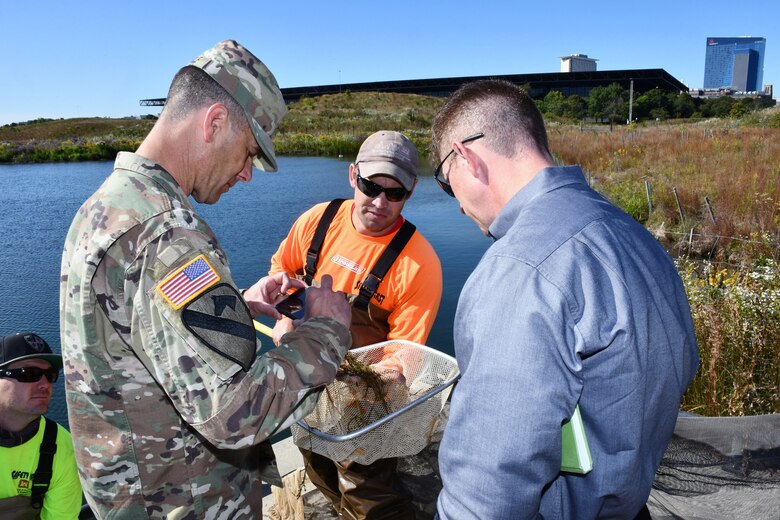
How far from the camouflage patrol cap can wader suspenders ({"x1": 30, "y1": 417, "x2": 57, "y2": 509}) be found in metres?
1.92

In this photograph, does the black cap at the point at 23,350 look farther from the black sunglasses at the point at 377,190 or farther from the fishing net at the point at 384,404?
the black sunglasses at the point at 377,190

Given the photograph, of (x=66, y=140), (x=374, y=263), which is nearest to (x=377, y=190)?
(x=374, y=263)

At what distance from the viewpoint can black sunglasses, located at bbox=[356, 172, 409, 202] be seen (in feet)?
9.16

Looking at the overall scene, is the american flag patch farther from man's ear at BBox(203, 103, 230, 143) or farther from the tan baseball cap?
the tan baseball cap

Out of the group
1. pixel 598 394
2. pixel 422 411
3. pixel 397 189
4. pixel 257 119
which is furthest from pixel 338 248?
pixel 598 394

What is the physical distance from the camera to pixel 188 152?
1.55 m

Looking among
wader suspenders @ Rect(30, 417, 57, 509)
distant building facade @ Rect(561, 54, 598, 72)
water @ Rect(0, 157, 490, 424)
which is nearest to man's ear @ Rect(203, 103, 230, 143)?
wader suspenders @ Rect(30, 417, 57, 509)

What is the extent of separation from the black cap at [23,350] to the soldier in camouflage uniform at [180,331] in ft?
4.60

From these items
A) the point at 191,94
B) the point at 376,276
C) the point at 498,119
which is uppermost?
the point at 191,94

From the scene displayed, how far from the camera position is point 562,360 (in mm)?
1158

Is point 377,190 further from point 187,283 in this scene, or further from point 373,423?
point 187,283

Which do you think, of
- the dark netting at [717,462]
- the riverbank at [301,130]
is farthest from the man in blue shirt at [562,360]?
the riverbank at [301,130]

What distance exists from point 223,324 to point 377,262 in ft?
4.60

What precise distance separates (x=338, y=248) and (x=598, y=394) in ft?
5.94
